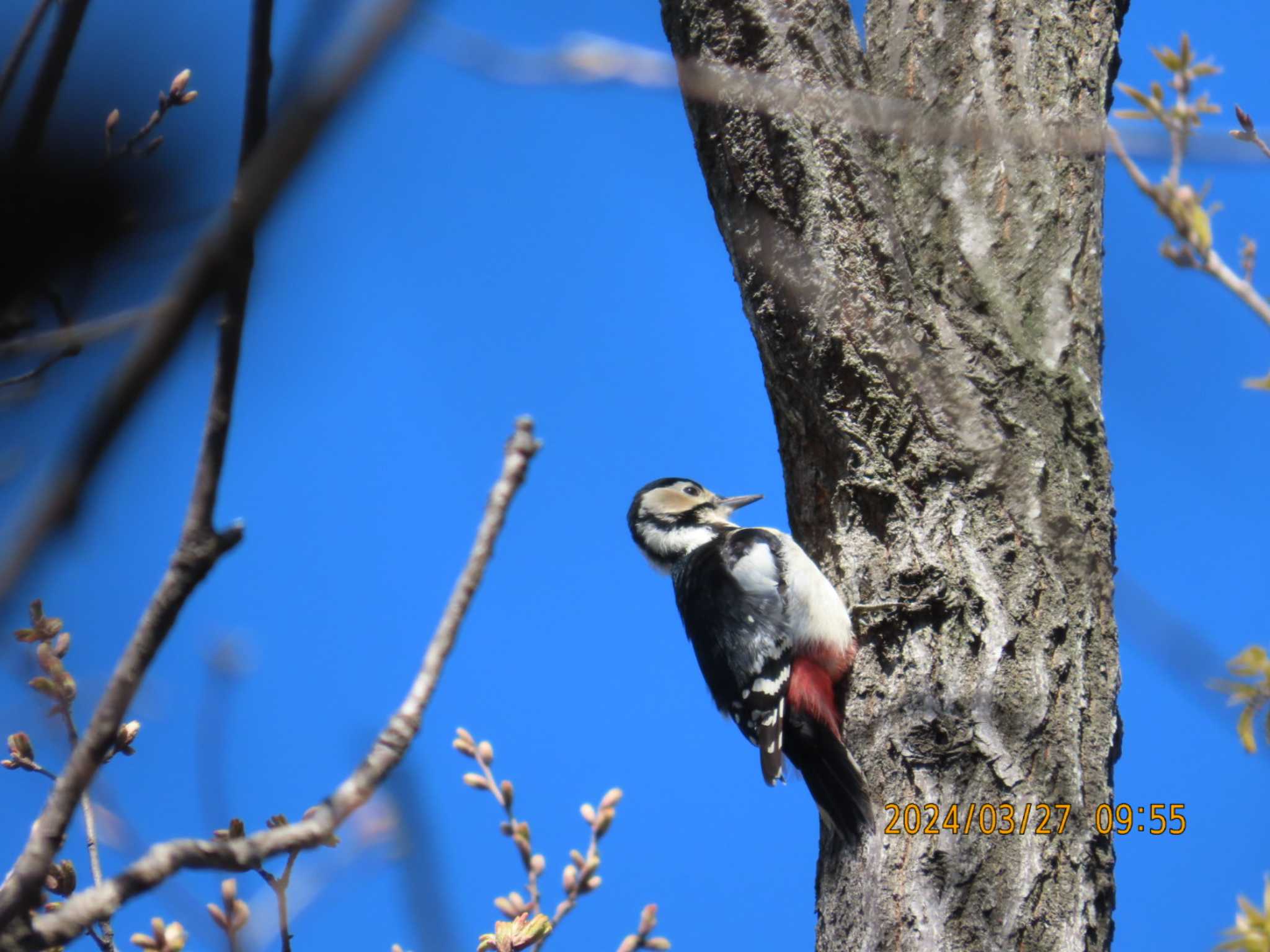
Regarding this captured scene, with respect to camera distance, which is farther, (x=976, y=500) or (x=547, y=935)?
(x=976, y=500)

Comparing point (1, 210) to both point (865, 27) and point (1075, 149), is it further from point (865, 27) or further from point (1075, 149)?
point (865, 27)

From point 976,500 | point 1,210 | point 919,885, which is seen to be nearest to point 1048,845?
point 919,885

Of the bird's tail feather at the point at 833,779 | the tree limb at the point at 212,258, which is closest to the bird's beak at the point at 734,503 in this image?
the bird's tail feather at the point at 833,779

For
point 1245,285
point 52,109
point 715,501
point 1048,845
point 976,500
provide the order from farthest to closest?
point 715,501 → point 976,500 → point 1048,845 → point 1245,285 → point 52,109

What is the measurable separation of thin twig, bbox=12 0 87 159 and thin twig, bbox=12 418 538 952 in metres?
→ 0.51

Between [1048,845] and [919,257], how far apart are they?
1.51 metres

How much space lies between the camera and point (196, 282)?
75cm

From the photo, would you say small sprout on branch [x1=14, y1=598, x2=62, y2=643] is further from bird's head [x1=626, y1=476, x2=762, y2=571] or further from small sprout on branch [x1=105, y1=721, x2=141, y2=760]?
bird's head [x1=626, y1=476, x2=762, y2=571]

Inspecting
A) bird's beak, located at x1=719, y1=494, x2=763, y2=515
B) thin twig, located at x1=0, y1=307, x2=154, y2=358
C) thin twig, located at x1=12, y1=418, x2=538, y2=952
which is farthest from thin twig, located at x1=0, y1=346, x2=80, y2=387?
bird's beak, located at x1=719, y1=494, x2=763, y2=515

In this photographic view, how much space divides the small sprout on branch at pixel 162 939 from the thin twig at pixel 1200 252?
1561 mm

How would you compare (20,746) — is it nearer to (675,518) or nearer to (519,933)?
(519,933)

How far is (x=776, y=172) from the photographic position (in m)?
3.16

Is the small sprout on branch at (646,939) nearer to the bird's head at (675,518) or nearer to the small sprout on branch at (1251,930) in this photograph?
the small sprout on branch at (1251,930)

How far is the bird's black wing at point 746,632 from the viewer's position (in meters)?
3.67
